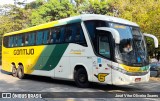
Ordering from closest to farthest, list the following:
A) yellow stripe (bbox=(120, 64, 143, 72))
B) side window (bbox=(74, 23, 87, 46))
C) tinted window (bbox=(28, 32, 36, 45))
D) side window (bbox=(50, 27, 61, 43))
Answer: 1. yellow stripe (bbox=(120, 64, 143, 72))
2. side window (bbox=(74, 23, 87, 46))
3. side window (bbox=(50, 27, 61, 43))
4. tinted window (bbox=(28, 32, 36, 45))

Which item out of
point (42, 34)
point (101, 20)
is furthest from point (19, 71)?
point (101, 20)

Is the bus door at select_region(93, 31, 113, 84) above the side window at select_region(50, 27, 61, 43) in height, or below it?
below

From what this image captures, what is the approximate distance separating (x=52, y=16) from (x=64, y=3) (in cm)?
226

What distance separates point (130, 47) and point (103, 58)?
1276 millimetres

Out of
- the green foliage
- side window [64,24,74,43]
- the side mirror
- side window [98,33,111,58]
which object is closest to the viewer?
the side mirror

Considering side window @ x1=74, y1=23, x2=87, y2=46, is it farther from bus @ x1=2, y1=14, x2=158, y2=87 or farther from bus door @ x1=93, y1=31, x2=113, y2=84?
bus door @ x1=93, y1=31, x2=113, y2=84

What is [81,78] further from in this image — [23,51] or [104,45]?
[23,51]

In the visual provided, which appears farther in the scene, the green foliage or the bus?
the green foliage

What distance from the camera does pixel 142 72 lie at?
40.9ft

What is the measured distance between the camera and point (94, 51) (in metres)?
12.5

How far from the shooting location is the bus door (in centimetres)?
1196

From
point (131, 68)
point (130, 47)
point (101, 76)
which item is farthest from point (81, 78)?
point (130, 47)

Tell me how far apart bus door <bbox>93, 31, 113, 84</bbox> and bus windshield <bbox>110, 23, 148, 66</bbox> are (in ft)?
1.32

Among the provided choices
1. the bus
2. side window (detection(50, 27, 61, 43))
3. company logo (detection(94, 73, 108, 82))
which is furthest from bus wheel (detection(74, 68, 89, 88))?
side window (detection(50, 27, 61, 43))
